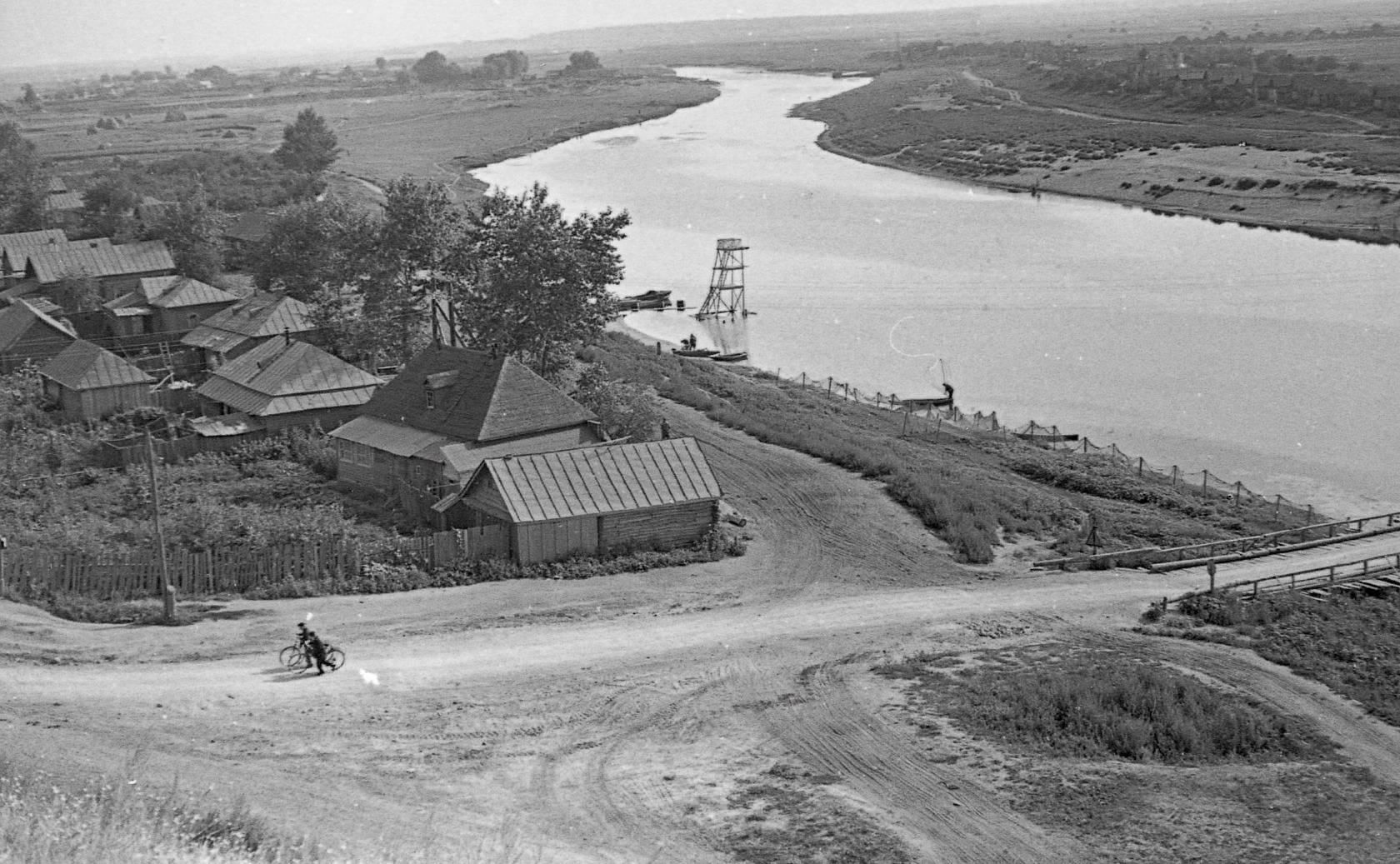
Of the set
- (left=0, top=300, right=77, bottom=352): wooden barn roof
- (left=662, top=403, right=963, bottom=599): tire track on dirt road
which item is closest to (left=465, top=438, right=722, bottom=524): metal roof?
(left=662, top=403, right=963, bottom=599): tire track on dirt road

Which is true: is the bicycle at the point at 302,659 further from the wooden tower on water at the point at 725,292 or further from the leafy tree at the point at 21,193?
the leafy tree at the point at 21,193

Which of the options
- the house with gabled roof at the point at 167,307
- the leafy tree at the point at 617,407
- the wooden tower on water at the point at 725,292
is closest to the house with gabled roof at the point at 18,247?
the house with gabled roof at the point at 167,307

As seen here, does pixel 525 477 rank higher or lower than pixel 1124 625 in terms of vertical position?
higher

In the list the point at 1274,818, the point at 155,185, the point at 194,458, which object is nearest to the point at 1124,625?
the point at 1274,818

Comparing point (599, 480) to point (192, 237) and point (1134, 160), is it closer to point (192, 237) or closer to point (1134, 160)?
point (192, 237)

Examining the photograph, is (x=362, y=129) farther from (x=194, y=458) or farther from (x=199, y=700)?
(x=199, y=700)

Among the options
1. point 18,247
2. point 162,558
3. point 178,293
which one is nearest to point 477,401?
point 162,558
